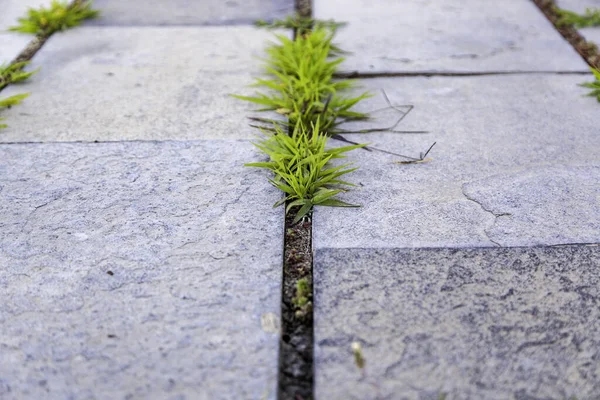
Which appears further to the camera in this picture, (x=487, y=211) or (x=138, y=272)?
(x=487, y=211)

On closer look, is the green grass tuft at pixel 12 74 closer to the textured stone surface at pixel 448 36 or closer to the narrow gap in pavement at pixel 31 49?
the narrow gap in pavement at pixel 31 49

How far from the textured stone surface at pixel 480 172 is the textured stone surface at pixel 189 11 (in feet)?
3.28

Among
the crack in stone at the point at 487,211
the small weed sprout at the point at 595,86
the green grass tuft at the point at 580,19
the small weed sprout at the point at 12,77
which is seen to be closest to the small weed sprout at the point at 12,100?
the small weed sprout at the point at 12,77

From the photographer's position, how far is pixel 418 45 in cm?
268

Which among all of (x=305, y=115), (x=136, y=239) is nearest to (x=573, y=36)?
(x=305, y=115)

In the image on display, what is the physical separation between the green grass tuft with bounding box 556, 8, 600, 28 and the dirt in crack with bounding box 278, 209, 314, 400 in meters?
1.94

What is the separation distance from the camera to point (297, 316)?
134cm

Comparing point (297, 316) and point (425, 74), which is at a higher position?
point (425, 74)

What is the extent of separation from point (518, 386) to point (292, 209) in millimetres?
761

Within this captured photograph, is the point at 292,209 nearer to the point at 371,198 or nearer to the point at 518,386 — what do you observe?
the point at 371,198

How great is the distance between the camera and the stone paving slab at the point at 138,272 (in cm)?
120

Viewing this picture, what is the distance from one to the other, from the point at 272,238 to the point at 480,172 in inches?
26.6

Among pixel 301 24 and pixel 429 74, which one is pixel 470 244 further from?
pixel 301 24

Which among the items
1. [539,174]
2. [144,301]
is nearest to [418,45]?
[539,174]
